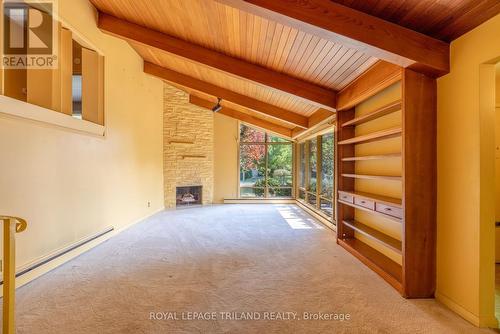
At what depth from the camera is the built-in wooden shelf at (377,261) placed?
272 centimetres

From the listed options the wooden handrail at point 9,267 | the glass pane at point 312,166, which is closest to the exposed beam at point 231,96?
the glass pane at point 312,166

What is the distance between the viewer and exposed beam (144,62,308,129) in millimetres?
6086

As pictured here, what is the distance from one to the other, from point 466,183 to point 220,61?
3.53 m

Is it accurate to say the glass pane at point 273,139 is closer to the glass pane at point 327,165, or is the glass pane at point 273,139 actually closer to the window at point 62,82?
the glass pane at point 327,165

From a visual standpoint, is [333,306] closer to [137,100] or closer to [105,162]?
[105,162]

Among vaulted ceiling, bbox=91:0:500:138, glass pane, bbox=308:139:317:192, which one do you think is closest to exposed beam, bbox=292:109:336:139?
vaulted ceiling, bbox=91:0:500:138

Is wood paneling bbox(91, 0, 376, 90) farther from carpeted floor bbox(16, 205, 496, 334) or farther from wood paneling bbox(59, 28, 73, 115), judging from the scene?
carpeted floor bbox(16, 205, 496, 334)

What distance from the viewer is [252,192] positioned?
360 inches

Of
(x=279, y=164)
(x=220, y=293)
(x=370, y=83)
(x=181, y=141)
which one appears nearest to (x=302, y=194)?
(x=279, y=164)

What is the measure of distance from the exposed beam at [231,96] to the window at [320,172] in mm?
739

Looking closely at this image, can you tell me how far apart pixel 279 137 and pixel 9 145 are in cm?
747

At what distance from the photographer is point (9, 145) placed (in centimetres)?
260

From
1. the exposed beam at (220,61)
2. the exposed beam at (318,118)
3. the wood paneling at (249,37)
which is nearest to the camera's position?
the wood paneling at (249,37)

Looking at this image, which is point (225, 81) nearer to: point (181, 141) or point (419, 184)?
point (181, 141)
